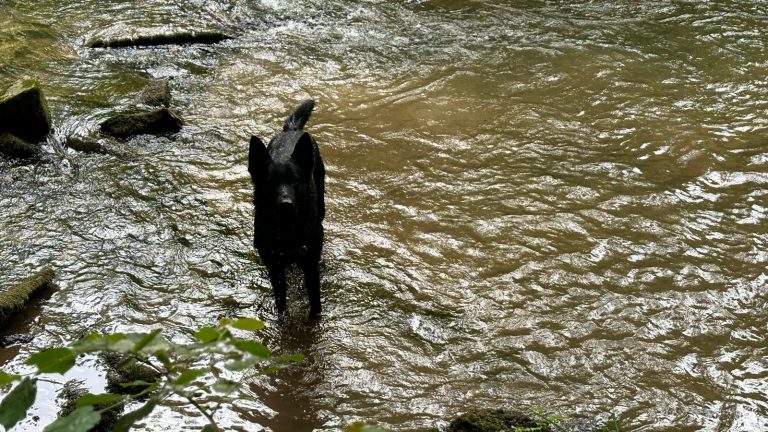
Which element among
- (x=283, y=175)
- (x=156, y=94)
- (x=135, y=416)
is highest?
(x=135, y=416)

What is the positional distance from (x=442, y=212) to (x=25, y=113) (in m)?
4.77

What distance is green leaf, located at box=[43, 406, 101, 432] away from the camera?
5.02ft

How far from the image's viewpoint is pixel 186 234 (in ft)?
21.8

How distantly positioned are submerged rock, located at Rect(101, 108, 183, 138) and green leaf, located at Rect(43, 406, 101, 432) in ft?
23.7

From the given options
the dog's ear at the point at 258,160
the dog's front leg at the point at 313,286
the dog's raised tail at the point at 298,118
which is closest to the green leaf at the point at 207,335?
the dog's ear at the point at 258,160

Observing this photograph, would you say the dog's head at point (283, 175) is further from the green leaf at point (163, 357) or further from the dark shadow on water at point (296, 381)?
the green leaf at point (163, 357)

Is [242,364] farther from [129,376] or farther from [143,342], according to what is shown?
[129,376]

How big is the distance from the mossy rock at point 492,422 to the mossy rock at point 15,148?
5.89 metres

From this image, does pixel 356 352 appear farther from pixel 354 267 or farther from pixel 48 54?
pixel 48 54

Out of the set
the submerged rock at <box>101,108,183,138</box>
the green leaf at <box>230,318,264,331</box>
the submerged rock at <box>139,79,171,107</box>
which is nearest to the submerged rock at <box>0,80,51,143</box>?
the submerged rock at <box>101,108,183,138</box>

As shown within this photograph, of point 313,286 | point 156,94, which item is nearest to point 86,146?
point 156,94

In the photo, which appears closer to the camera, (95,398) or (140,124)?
(95,398)

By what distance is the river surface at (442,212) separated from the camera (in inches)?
196

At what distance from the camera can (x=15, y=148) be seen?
7.76 m
